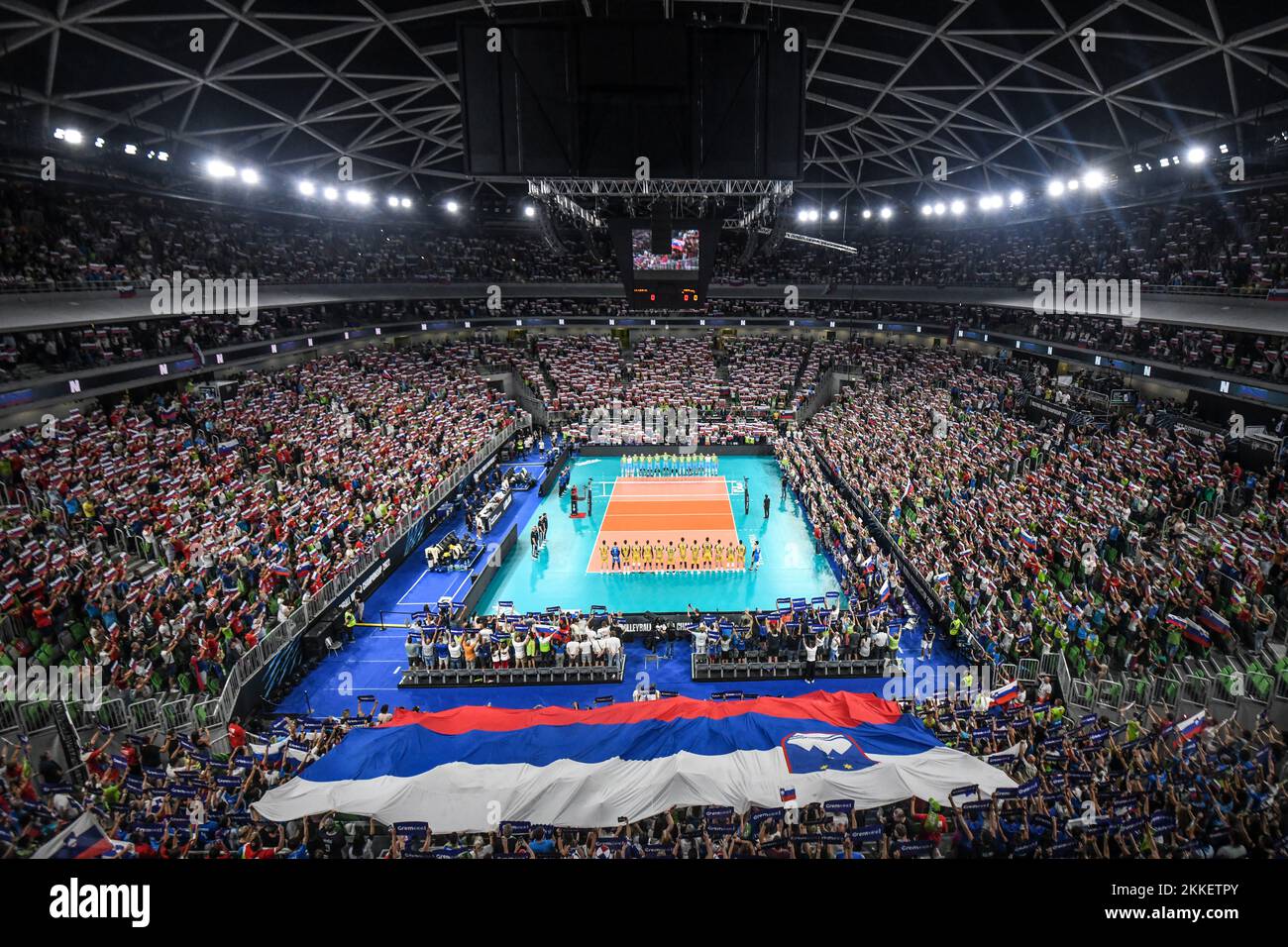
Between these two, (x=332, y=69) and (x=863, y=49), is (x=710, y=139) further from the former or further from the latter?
(x=332, y=69)

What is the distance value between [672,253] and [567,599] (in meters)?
12.9

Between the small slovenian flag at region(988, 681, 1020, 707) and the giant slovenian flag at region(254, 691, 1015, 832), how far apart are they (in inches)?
146

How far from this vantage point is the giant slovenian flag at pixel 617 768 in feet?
31.2

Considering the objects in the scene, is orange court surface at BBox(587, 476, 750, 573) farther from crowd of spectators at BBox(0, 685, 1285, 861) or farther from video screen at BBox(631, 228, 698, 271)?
crowd of spectators at BBox(0, 685, 1285, 861)

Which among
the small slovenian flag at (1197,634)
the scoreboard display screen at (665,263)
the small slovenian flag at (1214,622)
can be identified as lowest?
the small slovenian flag at (1197,634)

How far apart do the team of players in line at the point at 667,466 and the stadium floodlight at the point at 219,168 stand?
27.2 metres

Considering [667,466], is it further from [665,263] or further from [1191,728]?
[1191,728]

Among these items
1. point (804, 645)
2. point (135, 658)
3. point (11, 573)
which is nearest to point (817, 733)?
point (804, 645)

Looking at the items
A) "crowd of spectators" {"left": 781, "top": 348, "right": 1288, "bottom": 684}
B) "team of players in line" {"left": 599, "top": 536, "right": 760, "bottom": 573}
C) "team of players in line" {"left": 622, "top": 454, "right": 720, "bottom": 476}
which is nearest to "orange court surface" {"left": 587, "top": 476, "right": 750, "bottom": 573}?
"team of players in line" {"left": 599, "top": 536, "right": 760, "bottom": 573}

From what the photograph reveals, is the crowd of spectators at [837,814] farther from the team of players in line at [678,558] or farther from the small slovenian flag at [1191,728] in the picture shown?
the team of players in line at [678,558]

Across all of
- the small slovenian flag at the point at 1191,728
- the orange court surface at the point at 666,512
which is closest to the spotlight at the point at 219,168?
the orange court surface at the point at 666,512

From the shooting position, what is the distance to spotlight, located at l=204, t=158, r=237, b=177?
116 ft
